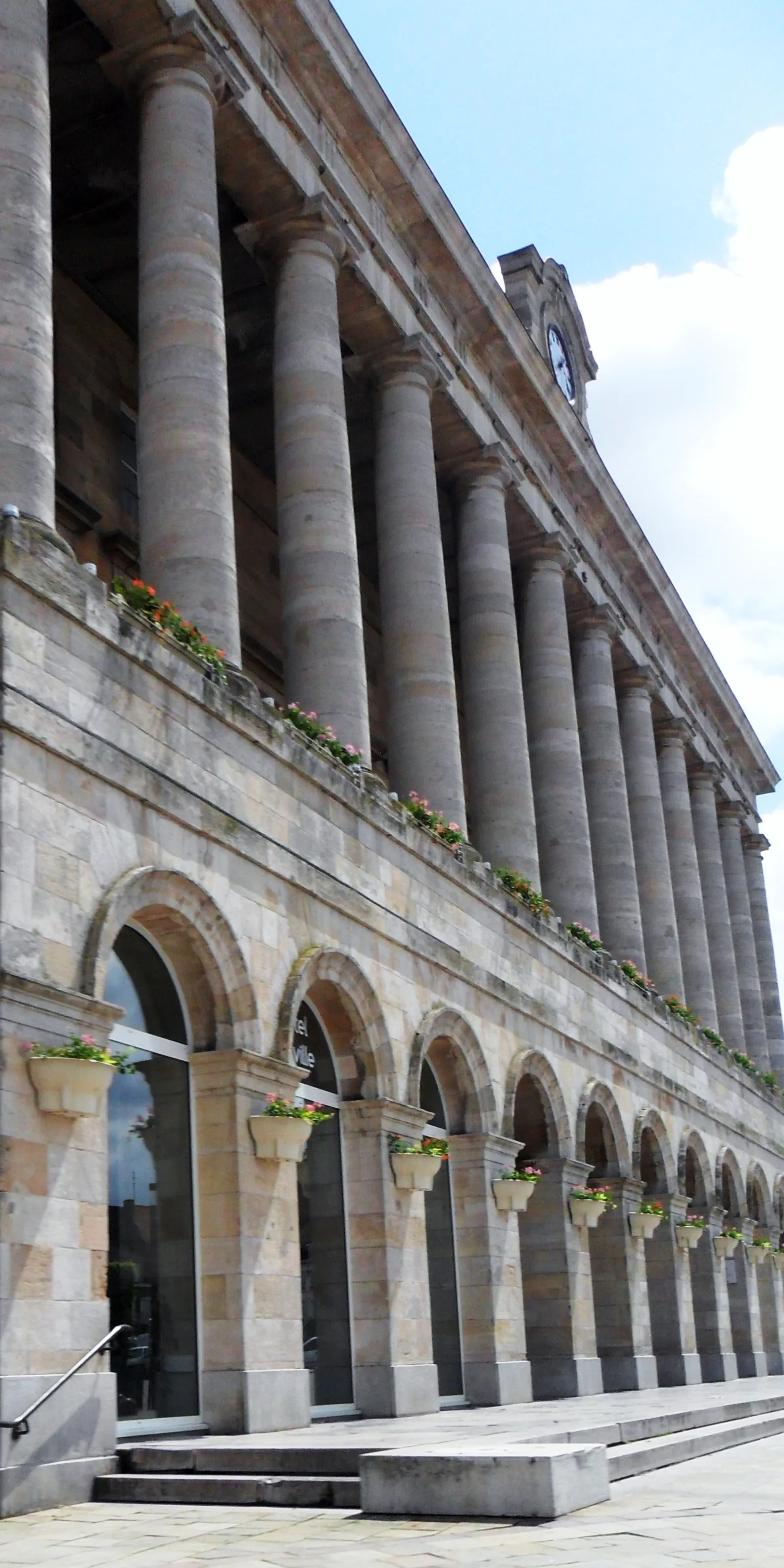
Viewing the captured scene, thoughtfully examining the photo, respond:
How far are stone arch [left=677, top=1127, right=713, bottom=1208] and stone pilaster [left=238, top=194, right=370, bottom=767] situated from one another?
54.4ft

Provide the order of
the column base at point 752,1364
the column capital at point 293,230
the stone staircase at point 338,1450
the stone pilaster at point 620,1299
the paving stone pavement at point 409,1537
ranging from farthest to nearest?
1. the column base at point 752,1364
2. the stone pilaster at point 620,1299
3. the column capital at point 293,230
4. the stone staircase at point 338,1450
5. the paving stone pavement at point 409,1537

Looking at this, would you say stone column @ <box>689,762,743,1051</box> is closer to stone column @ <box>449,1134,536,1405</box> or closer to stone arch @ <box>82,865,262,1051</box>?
stone column @ <box>449,1134,536,1405</box>

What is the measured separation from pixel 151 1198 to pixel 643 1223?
1711 centimetres

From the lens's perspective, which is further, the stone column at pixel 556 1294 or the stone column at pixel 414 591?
the stone column at pixel 414 591

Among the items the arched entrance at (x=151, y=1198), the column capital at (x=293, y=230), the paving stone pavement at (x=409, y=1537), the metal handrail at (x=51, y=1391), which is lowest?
the paving stone pavement at (x=409, y=1537)

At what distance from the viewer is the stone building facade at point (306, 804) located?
16.5 metres

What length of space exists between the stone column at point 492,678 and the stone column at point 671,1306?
8.20m

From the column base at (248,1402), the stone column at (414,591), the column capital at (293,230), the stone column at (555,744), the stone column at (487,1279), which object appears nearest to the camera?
the column base at (248,1402)

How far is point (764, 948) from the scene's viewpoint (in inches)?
2451

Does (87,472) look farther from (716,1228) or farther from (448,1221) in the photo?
(716,1228)

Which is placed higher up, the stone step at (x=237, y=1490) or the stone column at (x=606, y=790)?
the stone column at (x=606, y=790)

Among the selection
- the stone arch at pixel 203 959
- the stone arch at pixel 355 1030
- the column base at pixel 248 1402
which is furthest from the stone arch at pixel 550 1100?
the column base at pixel 248 1402

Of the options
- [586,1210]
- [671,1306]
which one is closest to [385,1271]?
Result: [586,1210]

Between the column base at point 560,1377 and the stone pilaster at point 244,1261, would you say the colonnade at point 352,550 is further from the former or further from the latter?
the column base at point 560,1377
